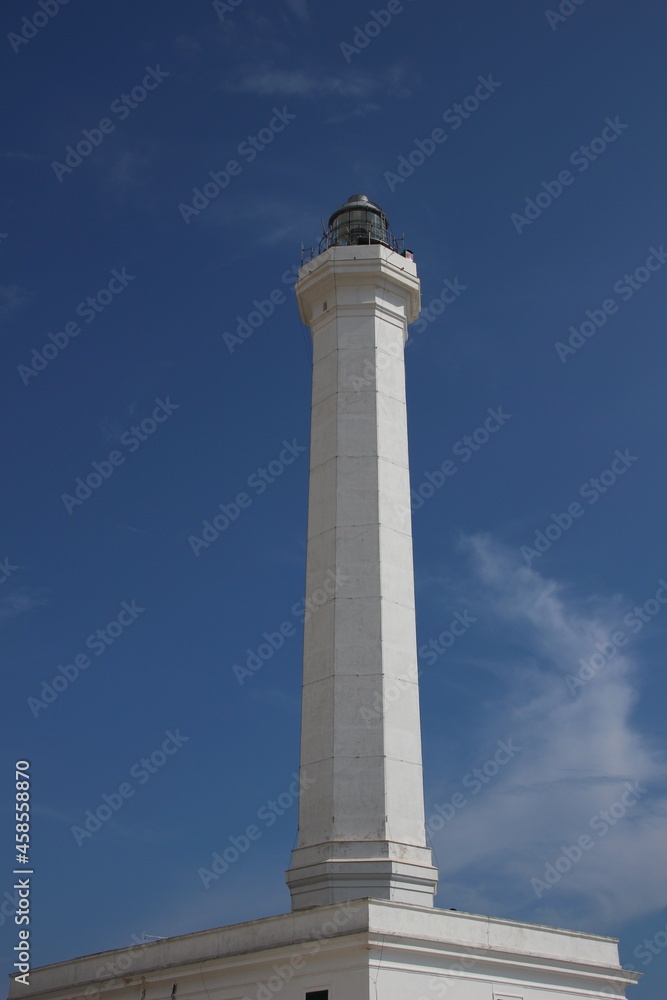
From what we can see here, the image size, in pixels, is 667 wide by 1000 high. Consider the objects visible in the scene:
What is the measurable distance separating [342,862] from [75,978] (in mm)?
8113

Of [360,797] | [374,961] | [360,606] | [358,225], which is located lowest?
[374,961]

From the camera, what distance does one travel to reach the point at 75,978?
23.9 meters

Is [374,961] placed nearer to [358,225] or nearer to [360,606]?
[360,606]

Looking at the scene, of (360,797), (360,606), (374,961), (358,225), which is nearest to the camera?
(374,961)

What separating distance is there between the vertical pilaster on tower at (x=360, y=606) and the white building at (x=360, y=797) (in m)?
0.04

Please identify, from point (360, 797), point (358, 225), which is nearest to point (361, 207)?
point (358, 225)

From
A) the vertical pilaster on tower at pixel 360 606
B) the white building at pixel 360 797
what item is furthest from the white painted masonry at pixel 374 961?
the vertical pilaster on tower at pixel 360 606

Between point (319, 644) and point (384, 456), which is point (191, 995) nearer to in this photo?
point (319, 644)

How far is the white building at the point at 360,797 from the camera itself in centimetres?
1834

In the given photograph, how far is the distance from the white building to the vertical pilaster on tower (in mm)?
38

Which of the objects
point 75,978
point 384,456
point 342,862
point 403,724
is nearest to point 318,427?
point 384,456

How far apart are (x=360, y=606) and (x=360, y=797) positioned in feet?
13.6

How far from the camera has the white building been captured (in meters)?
18.3

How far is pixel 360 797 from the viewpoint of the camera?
2106 centimetres
